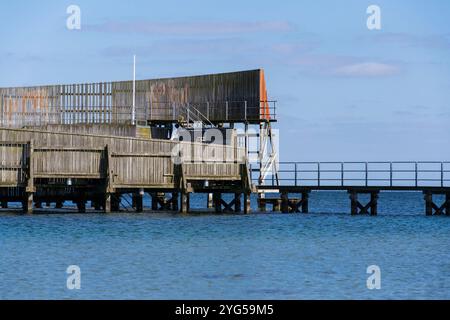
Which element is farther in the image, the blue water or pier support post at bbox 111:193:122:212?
pier support post at bbox 111:193:122:212

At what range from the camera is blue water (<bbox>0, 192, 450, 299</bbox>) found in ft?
109

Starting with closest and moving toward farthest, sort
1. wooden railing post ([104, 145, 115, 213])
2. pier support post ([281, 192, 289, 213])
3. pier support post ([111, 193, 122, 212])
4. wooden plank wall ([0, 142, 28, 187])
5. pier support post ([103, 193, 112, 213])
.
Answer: wooden plank wall ([0, 142, 28, 187])
wooden railing post ([104, 145, 115, 213])
pier support post ([103, 193, 112, 213])
pier support post ([111, 193, 122, 212])
pier support post ([281, 192, 289, 213])

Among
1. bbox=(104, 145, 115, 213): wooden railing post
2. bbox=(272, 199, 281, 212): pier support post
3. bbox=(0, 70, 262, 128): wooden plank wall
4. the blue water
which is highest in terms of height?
bbox=(0, 70, 262, 128): wooden plank wall

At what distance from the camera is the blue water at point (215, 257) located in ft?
109

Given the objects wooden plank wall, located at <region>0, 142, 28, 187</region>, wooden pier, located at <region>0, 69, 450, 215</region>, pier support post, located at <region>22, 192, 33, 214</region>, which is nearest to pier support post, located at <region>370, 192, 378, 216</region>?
wooden pier, located at <region>0, 69, 450, 215</region>

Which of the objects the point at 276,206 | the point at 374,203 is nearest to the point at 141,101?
the point at 276,206

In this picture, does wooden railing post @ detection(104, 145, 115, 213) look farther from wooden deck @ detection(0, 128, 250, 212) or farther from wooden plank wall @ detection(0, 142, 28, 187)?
wooden plank wall @ detection(0, 142, 28, 187)

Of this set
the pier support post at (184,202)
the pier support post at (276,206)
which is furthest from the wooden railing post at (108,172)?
the pier support post at (276,206)

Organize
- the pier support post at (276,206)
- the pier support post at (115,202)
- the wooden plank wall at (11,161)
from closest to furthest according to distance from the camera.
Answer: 1. the wooden plank wall at (11,161)
2. the pier support post at (115,202)
3. the pier support post at (276,206)

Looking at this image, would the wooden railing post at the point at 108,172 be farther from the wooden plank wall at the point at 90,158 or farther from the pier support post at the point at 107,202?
the pier support post at the point at 107,202

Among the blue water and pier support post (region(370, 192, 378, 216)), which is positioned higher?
pier support post (region(370, 192, 378, 216))

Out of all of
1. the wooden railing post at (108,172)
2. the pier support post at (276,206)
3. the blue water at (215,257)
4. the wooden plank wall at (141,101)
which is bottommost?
the blue water at (215,257)

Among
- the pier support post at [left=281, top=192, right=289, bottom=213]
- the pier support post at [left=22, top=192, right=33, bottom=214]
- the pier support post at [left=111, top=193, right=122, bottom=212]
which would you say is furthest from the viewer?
the pier support post at [left=281, top=192, right=289, bottom=213]
